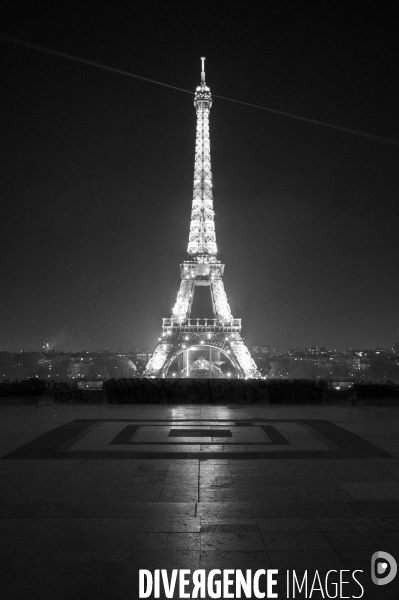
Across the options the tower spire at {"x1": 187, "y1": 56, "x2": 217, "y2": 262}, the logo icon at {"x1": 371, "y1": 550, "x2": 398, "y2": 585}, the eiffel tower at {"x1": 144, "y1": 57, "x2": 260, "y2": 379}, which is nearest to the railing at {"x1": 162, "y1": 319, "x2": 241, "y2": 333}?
the eiffel tower at {"x1": 144, "y1": 57, "x2": 260, "y2": 379}

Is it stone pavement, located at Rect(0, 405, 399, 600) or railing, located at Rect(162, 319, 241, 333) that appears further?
railing, located at Rect(162, 319, 241, 333)

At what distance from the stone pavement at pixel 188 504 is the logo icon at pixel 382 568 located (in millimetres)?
84

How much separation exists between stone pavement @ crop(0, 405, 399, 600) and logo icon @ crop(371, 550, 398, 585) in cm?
8

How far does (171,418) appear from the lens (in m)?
20.4

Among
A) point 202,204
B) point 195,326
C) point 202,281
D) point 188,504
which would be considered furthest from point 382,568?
point 202,281

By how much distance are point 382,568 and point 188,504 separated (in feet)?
11.8

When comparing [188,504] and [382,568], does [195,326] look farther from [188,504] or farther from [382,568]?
[382,568]

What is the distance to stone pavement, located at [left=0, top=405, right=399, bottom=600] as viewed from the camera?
20.8 ft

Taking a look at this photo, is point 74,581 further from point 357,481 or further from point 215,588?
point 357,481

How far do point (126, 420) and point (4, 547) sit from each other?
42.3 ft

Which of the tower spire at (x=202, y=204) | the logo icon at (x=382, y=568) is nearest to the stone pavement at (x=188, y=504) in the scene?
the logo icon at (x=382, y=568)

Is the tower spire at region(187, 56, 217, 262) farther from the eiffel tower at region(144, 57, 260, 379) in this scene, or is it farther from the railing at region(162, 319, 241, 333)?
the railing at region(162, 319, 241, 333)

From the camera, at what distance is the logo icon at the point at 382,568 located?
6105 mm

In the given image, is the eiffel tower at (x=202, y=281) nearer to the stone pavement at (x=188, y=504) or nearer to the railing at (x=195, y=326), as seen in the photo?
the railing at (x=195, y=326)
